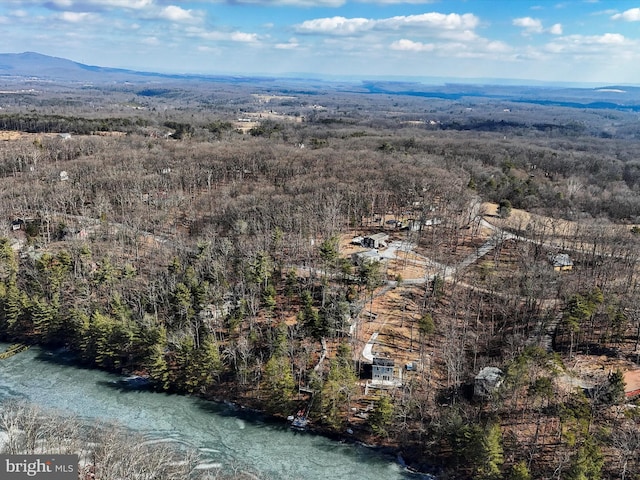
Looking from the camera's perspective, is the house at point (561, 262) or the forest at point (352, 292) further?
the house at point (561, 262)

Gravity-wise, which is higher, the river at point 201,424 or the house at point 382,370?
the house at point 382,370

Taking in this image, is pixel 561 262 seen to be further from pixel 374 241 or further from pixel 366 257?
pixel 366 257

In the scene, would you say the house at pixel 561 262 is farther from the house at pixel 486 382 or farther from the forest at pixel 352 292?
the house at pixel 486 382

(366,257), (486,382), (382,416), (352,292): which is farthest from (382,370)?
(366,257)

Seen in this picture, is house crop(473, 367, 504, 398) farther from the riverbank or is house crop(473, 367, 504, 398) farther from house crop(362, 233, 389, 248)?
house crop(362, 233, 389, 248)

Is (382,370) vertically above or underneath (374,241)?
underneath

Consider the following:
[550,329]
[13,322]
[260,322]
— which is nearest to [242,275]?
[260,322]

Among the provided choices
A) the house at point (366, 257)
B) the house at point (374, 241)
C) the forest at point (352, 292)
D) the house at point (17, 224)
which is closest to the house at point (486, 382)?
the forest at point (352, 292)
